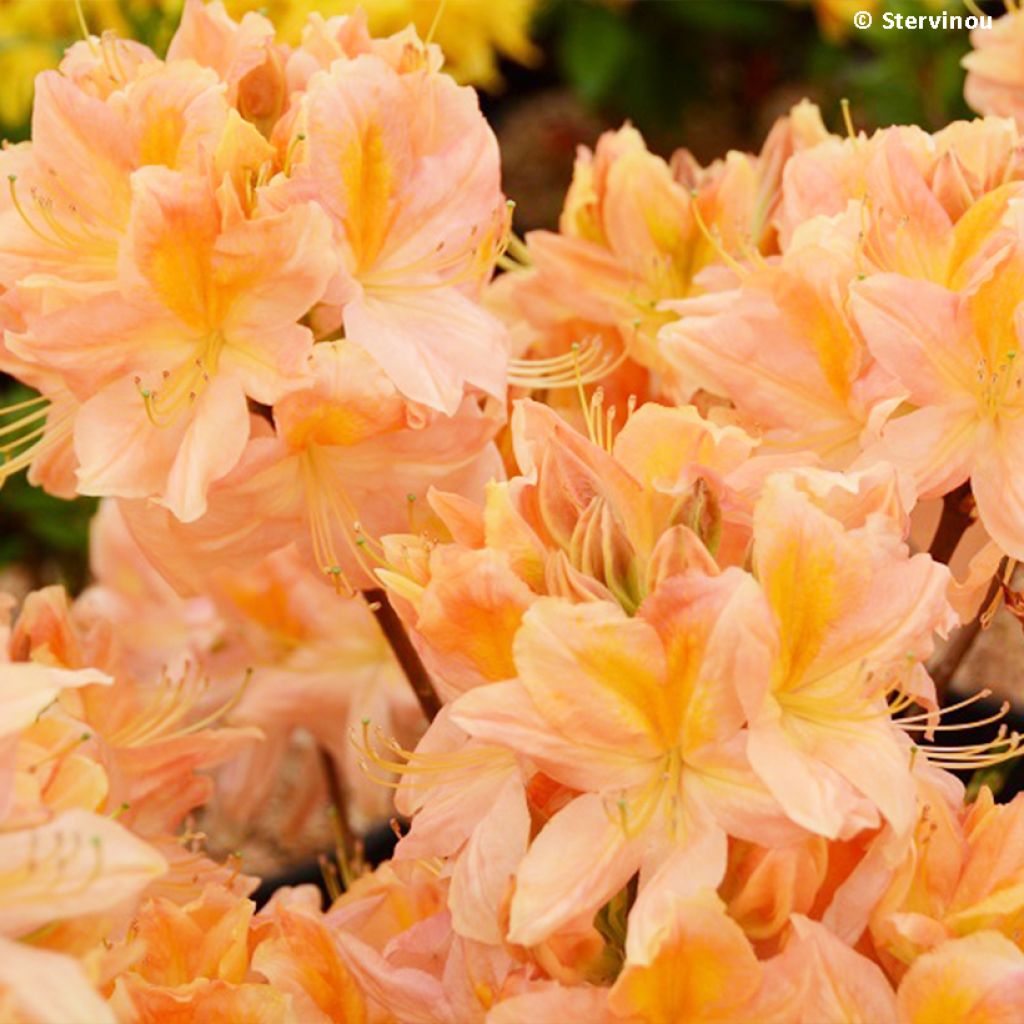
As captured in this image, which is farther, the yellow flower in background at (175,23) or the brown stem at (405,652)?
the yellow flower in background at (175,23)

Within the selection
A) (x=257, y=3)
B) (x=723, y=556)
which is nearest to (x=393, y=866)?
(x=723, y=556)

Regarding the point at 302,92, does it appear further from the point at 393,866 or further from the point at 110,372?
the point at 393,866

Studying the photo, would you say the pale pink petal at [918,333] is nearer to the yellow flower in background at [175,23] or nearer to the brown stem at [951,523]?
the brown stem at [951,523]

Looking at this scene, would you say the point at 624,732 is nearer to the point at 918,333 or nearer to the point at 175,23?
the point at 918,333

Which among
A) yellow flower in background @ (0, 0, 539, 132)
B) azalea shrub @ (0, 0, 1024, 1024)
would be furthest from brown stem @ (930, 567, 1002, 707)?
yellow flower in background @ (0, 0, 539, 132)

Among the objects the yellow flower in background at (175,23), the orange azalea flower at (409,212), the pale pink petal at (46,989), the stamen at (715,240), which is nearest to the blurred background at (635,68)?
the yellow flower in background at (175,23)

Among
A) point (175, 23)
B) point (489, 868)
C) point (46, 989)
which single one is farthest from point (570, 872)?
point (175, 23)

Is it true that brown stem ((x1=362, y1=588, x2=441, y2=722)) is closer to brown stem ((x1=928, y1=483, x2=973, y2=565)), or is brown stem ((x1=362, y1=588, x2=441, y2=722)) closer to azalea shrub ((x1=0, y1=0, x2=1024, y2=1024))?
azalea shrub ((x1=0, y1=0, x2=1024, y2=1024))
